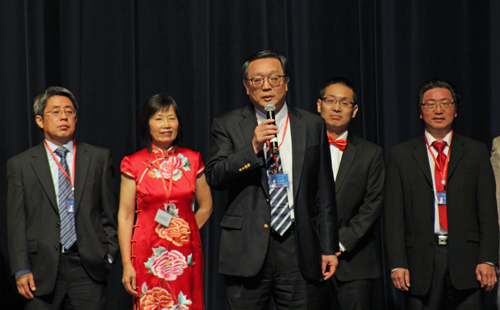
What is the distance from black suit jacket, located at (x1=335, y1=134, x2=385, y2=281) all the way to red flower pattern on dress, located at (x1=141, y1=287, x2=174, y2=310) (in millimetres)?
937

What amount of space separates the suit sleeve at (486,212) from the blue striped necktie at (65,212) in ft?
7.12

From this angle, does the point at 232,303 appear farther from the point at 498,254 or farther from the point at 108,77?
the point at 108,77

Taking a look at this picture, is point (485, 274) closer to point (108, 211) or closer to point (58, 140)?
point (108, 211)

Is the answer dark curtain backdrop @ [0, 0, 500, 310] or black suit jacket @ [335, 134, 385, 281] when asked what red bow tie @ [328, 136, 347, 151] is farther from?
dark curtain backdrop @ [0, 0, 500, 310]

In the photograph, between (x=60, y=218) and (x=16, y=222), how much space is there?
0.22 m

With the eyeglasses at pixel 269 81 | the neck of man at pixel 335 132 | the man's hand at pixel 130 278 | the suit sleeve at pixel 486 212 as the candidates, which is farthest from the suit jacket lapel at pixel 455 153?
the man's hand at pixel 130 278

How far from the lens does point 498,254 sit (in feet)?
9.01

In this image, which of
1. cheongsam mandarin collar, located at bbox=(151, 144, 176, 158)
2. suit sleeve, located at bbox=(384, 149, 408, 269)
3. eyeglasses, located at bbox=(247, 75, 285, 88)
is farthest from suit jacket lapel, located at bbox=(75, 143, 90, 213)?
suit sleeve, located at bbox=(384, 149, 408, 269)

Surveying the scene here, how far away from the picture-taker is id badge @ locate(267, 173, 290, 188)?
2.20 m

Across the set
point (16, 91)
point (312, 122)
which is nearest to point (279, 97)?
point (312, 122)

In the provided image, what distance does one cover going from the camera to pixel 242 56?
4156 millimetres

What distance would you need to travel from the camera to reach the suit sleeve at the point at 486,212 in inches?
108

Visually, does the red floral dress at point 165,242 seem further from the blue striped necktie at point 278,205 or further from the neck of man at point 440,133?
the neck of man at point 440,133

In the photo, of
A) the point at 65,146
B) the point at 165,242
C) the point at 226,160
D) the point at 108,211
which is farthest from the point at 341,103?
the point at 65,146
